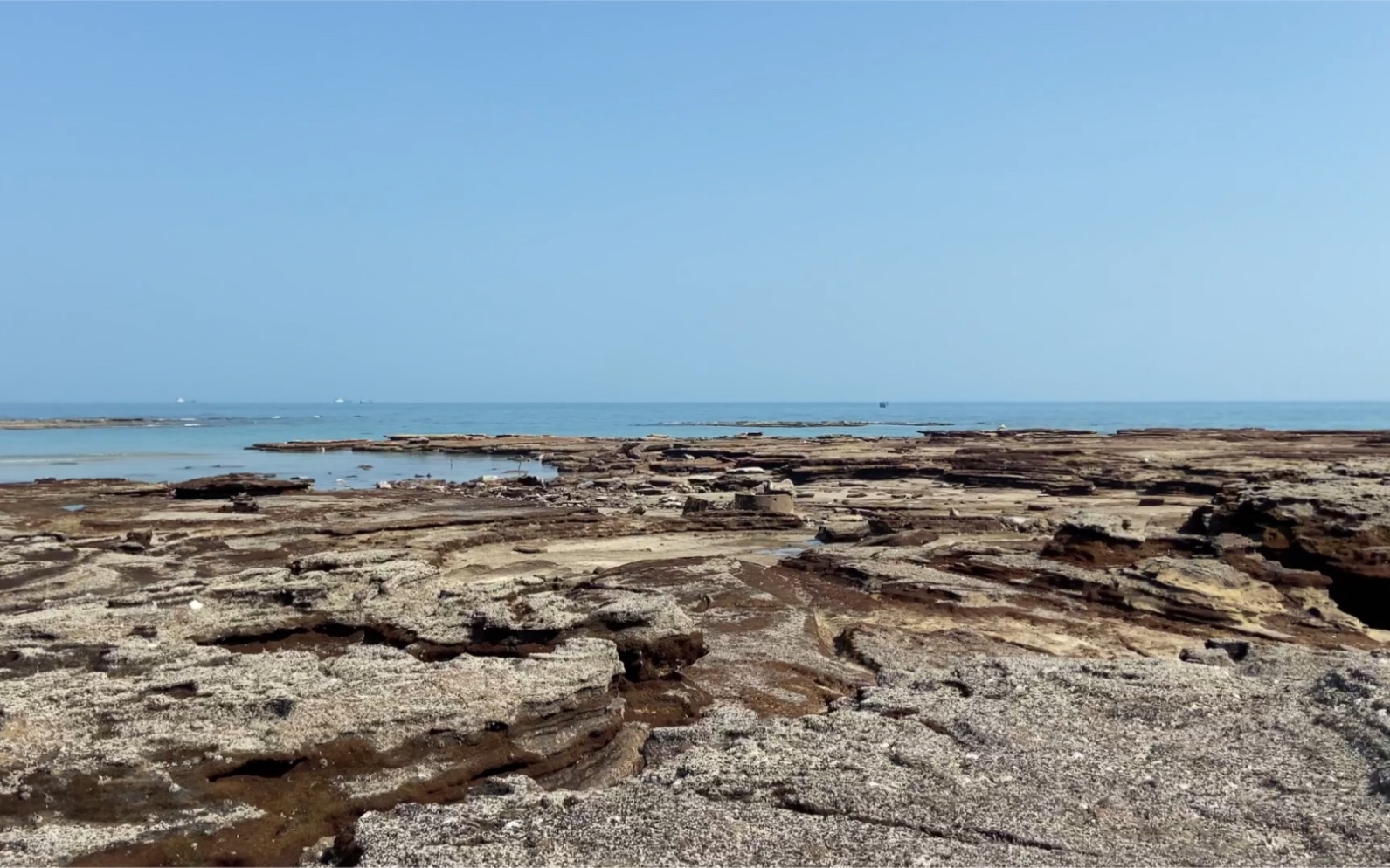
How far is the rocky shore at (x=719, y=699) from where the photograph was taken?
299 inches

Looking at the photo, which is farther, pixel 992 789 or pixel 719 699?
pixel 719 699

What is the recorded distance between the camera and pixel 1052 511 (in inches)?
1191

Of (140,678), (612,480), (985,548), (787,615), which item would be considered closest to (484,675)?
(140,678)

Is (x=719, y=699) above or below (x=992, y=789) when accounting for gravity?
below

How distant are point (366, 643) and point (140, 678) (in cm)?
288

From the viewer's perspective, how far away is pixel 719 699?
11523mm

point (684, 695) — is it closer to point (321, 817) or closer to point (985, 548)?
point (321, 817)

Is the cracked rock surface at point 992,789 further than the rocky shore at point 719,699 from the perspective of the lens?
No

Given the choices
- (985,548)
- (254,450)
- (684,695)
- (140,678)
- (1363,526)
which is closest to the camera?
(140,678)

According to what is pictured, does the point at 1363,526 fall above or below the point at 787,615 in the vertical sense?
above

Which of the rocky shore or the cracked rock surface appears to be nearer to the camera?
the cracked rock surface

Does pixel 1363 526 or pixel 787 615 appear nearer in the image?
pixel 787 615

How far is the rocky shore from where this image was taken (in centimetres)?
760

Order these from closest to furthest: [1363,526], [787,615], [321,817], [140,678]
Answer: [321,817] < [140,678] < [787,615] < [1363,526]
